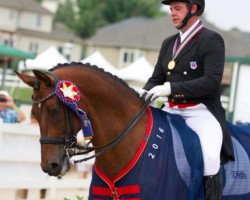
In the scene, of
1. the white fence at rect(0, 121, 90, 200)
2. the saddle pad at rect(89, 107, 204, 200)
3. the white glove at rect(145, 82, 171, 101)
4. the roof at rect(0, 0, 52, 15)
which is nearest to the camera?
the saddle pad at rect(89, 107, 204, 200)

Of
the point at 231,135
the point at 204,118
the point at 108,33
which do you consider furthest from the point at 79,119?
the point at 108,33

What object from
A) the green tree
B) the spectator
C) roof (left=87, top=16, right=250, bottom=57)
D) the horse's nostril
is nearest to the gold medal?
the horse's nostril

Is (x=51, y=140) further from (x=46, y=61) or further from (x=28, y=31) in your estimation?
(x=28, y=31)

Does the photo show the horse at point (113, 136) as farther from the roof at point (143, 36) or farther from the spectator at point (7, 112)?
the roof at point (143, 36)

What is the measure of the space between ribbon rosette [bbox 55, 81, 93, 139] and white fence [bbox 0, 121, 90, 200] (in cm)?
483

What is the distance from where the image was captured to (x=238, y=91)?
20438mm

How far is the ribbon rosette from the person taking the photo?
5.07m

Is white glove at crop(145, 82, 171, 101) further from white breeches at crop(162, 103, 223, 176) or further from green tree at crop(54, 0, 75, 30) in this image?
green tree at crop(54, 0, 75, 30)

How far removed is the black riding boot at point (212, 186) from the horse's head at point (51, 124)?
121 centimetres

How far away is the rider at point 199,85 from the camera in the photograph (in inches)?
218

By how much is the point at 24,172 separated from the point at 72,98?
556 cm

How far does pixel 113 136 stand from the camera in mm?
5355

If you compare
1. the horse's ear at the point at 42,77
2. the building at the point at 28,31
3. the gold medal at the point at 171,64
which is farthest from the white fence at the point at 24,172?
the building at the point at 28,31

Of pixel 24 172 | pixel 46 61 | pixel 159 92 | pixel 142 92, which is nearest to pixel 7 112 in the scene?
pixel 24 172
